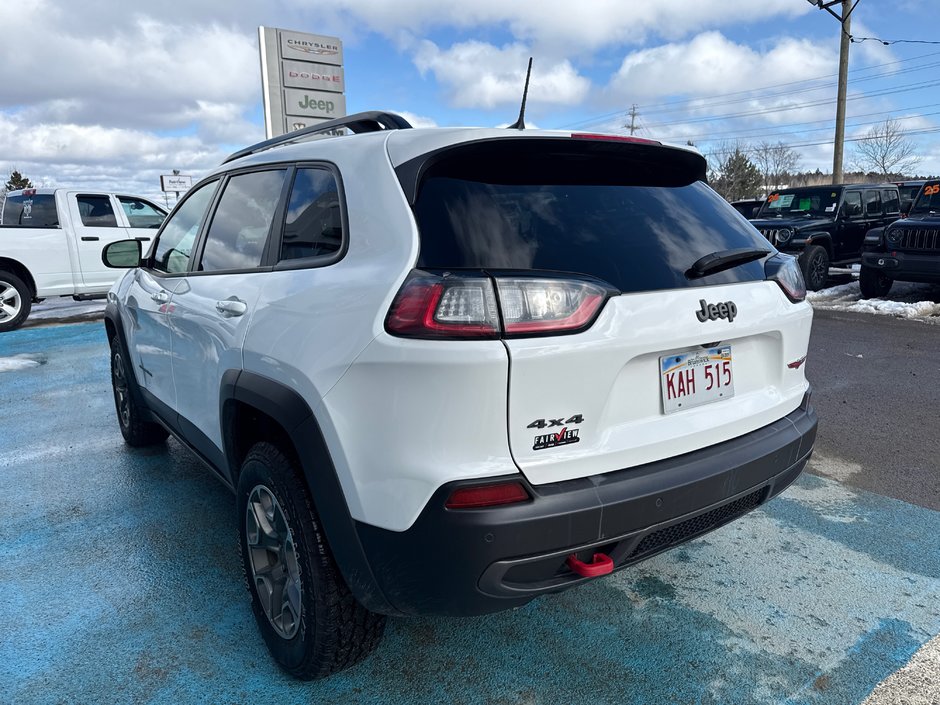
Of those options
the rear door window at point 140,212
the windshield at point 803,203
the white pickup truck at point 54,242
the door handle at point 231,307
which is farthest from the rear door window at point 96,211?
the windshield at point 803,203

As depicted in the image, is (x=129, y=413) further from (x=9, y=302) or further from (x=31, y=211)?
(x=31, y=211)

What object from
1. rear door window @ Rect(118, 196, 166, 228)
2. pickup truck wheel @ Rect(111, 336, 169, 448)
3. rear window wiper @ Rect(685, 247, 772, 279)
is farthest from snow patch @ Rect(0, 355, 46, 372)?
rear window wiper @ Rect(685, 247, 772, 279)

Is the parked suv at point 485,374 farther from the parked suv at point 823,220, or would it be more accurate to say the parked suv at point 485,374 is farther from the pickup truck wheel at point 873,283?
the parked suv at point 823,220

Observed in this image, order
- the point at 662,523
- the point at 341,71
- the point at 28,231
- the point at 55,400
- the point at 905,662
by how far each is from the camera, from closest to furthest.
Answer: the point at 662,523 → the point at 905,662 → the point at 55,400 → the point at 28,231 → the point at 341,71

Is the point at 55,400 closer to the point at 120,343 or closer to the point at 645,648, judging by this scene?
the point at 120,343

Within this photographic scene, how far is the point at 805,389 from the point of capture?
258cm

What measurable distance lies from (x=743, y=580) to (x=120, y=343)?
3634mm

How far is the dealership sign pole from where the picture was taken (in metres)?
14.7

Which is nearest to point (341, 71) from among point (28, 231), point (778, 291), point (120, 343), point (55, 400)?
point (28, 231)

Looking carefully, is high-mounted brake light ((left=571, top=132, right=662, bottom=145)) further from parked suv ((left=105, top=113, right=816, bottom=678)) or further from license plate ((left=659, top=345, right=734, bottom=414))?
license plate ((left=659, top=345, right=734, bottom=414))

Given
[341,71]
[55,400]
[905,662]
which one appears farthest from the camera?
[341,71]

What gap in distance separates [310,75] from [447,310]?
15219 mm

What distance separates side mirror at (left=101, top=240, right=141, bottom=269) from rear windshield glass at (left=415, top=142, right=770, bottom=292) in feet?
8.85

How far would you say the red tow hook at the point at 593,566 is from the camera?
6.07 feet
